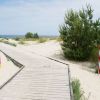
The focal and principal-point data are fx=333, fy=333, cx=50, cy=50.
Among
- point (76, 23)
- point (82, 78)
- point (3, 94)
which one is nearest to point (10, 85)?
point (3, 94)

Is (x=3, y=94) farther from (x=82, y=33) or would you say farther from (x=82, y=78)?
(x=82, y=33)

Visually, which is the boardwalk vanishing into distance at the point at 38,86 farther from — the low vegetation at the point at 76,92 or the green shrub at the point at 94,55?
the green shrub at the point at 94,55

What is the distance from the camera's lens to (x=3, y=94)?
988 cm

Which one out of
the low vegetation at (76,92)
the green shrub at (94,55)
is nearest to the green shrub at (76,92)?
the low vegetation at (76,92)

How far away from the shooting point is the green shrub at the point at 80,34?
2052cm

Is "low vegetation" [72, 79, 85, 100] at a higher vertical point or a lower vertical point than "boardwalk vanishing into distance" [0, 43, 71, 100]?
lower

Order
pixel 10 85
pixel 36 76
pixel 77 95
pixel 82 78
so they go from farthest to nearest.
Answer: pixel 82 78
pixel 36 76
pixel 10 85
pixel 77 95

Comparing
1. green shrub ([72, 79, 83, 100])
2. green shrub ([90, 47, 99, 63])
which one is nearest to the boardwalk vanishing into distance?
green shrub ([72, 79, 83, 100])

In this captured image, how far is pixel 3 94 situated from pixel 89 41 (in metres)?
11.6

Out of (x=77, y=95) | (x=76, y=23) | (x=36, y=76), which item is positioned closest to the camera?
(x=77, y=95)

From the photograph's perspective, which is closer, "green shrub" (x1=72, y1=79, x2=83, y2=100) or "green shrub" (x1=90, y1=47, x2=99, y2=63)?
"green shrub" (x1=72, y1=79, x2=83, y2=100)

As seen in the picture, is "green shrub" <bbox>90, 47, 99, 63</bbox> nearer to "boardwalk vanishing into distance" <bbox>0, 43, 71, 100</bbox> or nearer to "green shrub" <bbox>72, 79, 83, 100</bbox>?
"boardwalk vanishing into distance" <bbox>0, 43, 71, 100</bbox>

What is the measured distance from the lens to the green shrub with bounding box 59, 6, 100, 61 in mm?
20516

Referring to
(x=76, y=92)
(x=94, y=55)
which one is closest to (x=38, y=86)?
(x=76, y=92)
